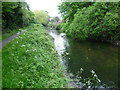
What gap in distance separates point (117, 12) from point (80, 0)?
6.37 metres

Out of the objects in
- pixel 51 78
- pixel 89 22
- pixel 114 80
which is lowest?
pixel 114 80

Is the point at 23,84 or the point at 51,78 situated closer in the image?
the point at 23,84

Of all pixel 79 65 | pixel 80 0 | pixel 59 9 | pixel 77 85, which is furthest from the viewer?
pixel 59 9

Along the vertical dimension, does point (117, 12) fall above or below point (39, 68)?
above

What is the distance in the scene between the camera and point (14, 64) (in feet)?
17.9

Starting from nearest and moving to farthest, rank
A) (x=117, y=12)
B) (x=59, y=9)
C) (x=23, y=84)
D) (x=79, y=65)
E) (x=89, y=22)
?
1. (x=23, y=84)
2. (x=79, y=65)
3. (x=117, y=12)
4. (x=89, y=22)
5. (x=59, y=9)

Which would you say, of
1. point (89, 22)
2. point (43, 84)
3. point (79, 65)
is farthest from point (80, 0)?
point (43, 84)

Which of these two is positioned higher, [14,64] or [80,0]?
[80,0]

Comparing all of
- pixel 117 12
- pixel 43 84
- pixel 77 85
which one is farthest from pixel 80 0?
pixel 43 84

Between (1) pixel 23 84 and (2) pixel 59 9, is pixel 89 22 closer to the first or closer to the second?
(2) pixel 59 9

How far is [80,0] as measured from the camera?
17.4 m

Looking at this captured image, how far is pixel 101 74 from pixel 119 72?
1.33 meters

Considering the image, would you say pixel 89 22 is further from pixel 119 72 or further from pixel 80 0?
pixel 119 72

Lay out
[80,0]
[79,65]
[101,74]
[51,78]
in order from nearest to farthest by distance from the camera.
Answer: [51,78] → [101,74] → [79,65] → [80,0]
